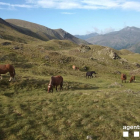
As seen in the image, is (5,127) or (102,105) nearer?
(5,127)

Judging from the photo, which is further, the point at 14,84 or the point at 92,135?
the point at 14,84

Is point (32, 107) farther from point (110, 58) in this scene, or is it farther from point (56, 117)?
point (110, 58)

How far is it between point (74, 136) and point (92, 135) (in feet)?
4.52

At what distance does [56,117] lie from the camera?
42.3 ft

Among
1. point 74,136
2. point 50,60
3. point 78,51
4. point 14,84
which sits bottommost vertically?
point 74,136

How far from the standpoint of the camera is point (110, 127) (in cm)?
1140

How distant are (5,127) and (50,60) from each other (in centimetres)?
4251

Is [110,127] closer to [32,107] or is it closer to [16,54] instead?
[32,107]

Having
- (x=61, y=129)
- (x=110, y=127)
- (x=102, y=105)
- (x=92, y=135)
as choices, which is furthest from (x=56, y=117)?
(x=102, y=105)

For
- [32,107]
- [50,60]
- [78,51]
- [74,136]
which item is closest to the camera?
[74,136]

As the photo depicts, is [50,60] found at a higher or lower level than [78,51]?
lower

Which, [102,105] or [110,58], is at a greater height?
[110,58]

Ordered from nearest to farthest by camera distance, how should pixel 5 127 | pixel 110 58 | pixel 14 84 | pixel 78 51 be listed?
pixel 5 127, pixel 14 84, pixel 110 58, pixel 78 51

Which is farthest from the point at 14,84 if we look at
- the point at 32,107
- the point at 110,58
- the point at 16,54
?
the point at 110,58
